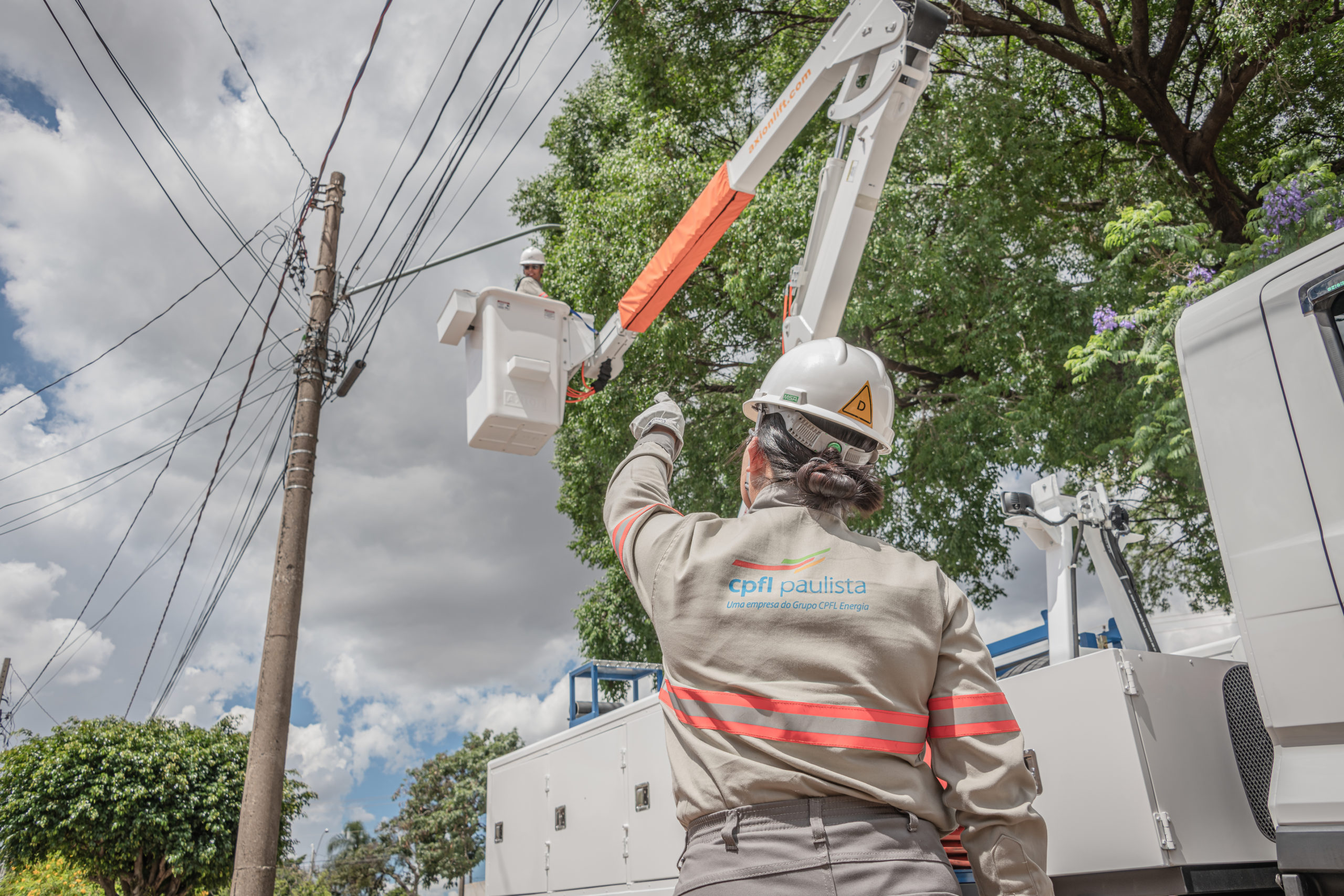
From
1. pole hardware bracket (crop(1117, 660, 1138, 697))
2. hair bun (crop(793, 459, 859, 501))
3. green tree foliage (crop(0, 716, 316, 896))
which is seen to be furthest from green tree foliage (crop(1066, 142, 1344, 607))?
green tree foliage (crop(0, 716, 316, 896))

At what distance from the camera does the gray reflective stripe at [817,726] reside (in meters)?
1.82

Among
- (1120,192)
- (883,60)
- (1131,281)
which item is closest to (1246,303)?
(883,60)

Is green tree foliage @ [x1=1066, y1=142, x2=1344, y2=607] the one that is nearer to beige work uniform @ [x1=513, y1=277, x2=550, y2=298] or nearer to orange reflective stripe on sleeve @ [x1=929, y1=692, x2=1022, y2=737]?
beige work uniform @ [x1=513, y1=277, x2=550, y2=298]

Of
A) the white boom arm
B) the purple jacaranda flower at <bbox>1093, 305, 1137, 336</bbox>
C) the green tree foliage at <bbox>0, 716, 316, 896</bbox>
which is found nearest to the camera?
the white boom arm

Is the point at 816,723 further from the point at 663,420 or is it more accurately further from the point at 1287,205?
the point at 1287,205

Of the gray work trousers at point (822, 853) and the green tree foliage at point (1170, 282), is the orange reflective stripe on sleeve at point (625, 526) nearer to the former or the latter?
the gray work trousers at point (822, 853)

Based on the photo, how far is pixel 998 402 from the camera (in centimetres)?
1189

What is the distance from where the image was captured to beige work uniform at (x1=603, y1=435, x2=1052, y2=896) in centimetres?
184

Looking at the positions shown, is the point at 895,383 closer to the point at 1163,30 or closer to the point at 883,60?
the point at 1163,30

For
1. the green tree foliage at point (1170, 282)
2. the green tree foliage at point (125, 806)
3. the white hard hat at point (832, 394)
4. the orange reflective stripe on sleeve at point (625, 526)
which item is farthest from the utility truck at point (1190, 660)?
the green tree foliage at point (125, 806)

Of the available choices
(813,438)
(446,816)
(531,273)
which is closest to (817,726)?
(813,438)

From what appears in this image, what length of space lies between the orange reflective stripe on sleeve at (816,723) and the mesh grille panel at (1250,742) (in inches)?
78.0

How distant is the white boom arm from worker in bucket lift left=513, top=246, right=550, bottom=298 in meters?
0.60

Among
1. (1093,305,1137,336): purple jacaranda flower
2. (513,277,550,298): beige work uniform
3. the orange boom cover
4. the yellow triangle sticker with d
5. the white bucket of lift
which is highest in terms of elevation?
(1093,305,1137,336): purple jacaranda flower
